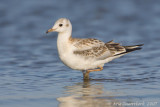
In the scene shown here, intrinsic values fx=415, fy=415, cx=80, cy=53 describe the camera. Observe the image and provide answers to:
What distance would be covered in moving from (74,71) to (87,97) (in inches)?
121

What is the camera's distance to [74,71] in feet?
39.2

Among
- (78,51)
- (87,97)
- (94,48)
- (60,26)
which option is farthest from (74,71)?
(87,97)

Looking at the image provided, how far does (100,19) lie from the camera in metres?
19.9

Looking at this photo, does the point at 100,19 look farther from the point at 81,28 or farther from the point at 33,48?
the point at 33,48

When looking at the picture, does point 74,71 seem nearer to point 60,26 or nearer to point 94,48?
point 94,48

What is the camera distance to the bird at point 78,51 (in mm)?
10320

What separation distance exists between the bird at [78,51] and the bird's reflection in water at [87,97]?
680mm

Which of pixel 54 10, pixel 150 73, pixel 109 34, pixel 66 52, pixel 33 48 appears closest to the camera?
pixel 66 52

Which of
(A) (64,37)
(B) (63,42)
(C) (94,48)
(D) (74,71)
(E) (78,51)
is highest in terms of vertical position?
(A) (64,37)

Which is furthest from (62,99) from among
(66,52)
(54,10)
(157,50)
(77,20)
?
(54,10)

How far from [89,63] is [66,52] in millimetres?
784

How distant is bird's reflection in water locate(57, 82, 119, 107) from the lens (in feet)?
27.4

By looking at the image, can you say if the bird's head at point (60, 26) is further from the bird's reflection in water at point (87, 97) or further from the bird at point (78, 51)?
the bird's reflection in water at point (87, 97)

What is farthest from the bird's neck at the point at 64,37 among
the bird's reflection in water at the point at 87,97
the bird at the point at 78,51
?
the bird's reflection in water at the point at 87,97
